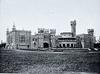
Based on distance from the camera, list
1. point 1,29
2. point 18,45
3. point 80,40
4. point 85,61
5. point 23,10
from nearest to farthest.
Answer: point 1,29 → point 23,10 → point 85,61 → point 18,45 → point 80,40

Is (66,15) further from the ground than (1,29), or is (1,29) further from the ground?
(66,15)

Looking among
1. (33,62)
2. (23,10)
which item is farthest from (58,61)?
(23,10)

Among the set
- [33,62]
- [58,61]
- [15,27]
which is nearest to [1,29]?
[15,27]

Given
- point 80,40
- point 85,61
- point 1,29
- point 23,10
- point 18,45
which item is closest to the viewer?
point 1,29

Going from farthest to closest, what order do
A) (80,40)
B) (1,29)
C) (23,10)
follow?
1. (80,40)
2. (23,10)
3. (1,29)

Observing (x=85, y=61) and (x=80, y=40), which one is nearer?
(x=85, y=61)

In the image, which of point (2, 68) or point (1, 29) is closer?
point (1, 29)

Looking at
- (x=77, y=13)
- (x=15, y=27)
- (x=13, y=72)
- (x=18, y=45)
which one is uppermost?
(x=77, y=13)

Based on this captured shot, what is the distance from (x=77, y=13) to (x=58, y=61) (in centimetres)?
117

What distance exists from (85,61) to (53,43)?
109cm

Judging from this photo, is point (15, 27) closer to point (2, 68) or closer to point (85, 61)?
point (2, 68)

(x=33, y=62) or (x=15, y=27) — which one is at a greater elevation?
(x=15, y=27)

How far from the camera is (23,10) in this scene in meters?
4.19

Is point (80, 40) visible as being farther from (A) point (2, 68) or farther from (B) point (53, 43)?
(A) point (2, 68)
